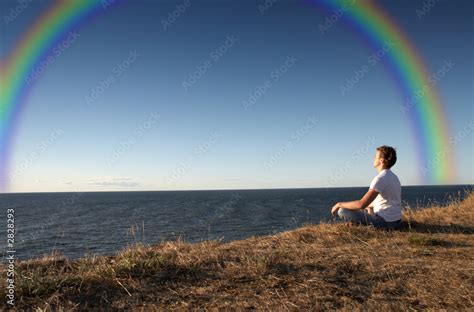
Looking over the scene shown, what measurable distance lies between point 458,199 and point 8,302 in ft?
48.4

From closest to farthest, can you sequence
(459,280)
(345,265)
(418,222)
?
(459,280) < (345,265) < (418,222)

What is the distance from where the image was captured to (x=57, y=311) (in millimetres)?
3787

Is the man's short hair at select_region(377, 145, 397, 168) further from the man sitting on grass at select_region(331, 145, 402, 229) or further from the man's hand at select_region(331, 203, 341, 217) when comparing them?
the man's hand at select_region(331, 203, 341, 217)

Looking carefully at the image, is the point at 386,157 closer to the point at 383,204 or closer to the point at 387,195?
the point at 387,195

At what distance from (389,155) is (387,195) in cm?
95

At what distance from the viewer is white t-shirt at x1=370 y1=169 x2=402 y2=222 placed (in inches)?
313

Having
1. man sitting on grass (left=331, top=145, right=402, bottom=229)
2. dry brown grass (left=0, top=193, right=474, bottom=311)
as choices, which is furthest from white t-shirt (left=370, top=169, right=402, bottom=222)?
dry brown grass (left=0, top=193, right=474, bottom=311)

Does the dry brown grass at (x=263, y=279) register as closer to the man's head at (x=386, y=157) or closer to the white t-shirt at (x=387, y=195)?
the white t-shirt at (x=387, y=195)

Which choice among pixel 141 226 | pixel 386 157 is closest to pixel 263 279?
pixel 386 157

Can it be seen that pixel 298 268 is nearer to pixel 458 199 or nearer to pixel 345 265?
pixel 345 265

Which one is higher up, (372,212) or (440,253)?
(372,212)

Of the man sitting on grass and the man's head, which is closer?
the man sitting on grass

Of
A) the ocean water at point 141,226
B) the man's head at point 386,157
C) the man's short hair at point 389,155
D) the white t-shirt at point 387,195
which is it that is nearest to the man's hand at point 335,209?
the white t-shirt at point 387,195

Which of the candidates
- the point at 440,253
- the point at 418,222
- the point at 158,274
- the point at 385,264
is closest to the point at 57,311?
the point at 158,274
